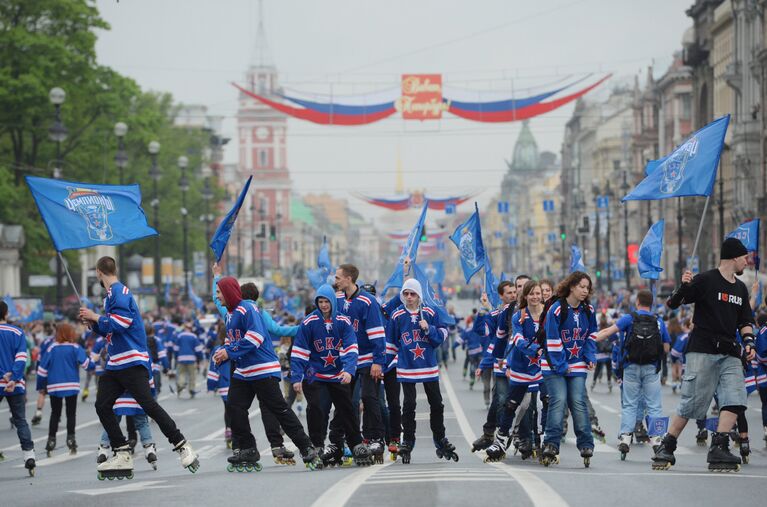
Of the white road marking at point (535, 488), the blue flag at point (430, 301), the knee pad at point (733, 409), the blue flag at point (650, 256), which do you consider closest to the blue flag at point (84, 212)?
the blue flag at point (430, 301)

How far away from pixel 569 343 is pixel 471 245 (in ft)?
24.7

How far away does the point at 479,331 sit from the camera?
17.6m

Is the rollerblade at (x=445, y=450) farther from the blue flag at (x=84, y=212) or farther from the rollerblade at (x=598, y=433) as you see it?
the rollerblade at (x=598, y=433)

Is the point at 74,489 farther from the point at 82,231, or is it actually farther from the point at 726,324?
the point at 726,324

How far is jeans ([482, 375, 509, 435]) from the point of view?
15805 millimetres

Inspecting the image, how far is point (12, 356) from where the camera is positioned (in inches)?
669

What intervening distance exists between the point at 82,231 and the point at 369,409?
339cm

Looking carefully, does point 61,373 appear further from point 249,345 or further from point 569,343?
point 569,343

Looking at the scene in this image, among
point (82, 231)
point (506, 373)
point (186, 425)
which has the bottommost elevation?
point (186, 425)

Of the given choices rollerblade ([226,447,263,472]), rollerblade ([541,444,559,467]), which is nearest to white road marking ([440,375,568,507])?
rollerblade ([541,444,559,467])

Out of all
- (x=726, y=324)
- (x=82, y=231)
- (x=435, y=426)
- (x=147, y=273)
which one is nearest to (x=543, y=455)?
(x=435, y=426)

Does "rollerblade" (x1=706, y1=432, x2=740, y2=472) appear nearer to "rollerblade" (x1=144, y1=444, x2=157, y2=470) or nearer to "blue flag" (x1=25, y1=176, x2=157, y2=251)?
"rollerblade" (x1=144, y1=444, x2=157, y2=470)

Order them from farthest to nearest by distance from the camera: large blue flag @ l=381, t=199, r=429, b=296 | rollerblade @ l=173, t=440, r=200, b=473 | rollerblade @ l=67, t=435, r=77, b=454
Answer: rollerblade @ l=67, t=435, r=77, b=454, large blue flag @ l=381, t=199, r=429, b=296, rollerblade @ l=173, t=440, r=200, b=473

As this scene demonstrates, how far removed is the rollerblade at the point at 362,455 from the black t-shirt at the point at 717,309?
324cm
